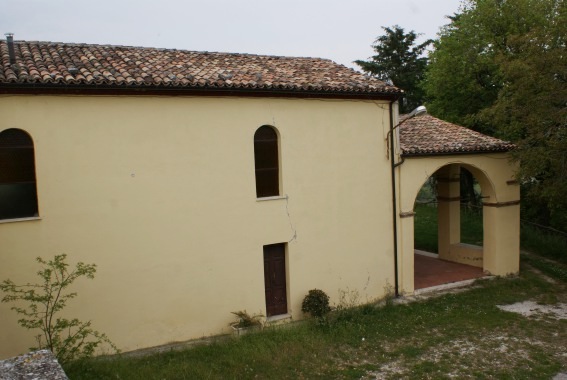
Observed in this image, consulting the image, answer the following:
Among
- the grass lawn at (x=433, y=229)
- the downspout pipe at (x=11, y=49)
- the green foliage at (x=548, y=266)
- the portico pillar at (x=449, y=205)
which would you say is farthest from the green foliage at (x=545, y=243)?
the downspout pipe at (x=11, y=49)

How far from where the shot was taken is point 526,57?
552 inches

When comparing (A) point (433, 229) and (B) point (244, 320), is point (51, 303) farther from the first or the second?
(A) point (433, 229)

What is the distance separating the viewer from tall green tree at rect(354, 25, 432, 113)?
118 ft

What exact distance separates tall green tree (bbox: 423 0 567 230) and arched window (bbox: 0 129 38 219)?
12.3 meters

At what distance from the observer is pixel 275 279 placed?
12820 mm

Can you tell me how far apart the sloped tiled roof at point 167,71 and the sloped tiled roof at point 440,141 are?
1.94 metres

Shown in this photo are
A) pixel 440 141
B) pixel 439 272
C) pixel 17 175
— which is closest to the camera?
pixel 17 175

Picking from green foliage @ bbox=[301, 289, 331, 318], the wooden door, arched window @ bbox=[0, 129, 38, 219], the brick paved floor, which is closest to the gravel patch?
the brick paved floor

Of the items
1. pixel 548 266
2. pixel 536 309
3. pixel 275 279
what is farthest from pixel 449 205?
pixel 275 279

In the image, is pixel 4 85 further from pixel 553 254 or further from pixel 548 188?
pixel 553 254

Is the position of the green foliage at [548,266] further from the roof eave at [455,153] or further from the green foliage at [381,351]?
the green foliage at [381,351]

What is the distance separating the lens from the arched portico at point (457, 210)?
571 inches

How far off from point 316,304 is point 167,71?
22.0 feet

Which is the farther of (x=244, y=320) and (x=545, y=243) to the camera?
(x=545, y=243)
